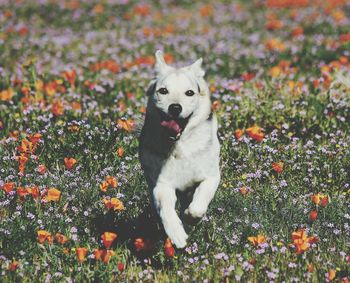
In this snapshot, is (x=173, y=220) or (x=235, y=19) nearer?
(x=173, y=220)

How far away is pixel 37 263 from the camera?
16.8 ft

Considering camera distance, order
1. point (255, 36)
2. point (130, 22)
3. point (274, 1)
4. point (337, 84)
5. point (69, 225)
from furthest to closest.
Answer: point (274, 1)
point (130, 22)
point (255, 36)
point (337, 84)
point (69, 225)

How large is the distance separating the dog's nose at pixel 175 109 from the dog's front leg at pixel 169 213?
58 centimetres

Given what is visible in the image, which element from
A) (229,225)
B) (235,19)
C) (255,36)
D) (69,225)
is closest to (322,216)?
(229,225)

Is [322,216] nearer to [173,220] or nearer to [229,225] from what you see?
[229,225]

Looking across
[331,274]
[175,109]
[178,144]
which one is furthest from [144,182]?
[331,274]

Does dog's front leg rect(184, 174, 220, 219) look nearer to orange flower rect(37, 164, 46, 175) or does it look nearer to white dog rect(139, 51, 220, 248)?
white dog rect(139, 51, 220, 248)

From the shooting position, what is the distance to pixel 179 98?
16.6ft

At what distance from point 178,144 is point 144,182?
1.38 metres

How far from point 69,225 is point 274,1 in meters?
12.9

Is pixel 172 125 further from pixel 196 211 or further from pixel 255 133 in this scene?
pixel 255 133

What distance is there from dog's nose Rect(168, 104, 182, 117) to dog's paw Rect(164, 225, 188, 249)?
0.81 meters

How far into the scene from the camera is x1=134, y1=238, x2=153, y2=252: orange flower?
16.9 feet

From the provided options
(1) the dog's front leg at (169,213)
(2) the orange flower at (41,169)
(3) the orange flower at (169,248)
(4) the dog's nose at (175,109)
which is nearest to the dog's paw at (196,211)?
(1) the dog's front leg at (169,213)
